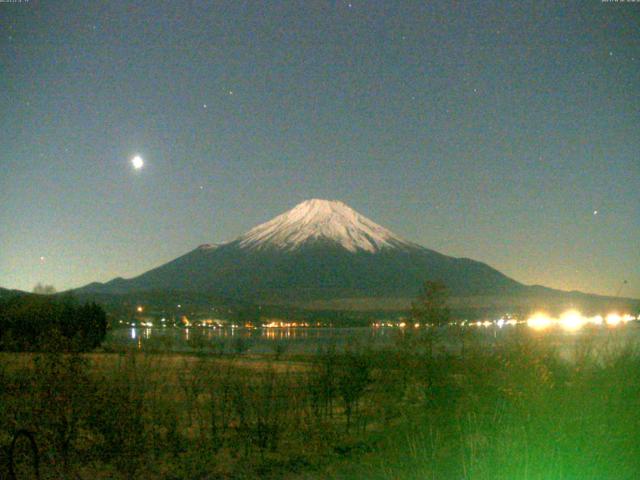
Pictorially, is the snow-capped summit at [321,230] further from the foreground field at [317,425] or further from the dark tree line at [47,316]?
the foreground field at [317,425]

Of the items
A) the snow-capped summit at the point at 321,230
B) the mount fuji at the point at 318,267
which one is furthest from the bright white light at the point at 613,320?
the snow-capped summit at the point at 321,230

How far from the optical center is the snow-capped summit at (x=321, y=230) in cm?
16888

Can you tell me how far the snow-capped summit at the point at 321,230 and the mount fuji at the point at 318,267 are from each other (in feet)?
0.74

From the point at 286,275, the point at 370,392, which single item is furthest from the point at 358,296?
the point at 370,392

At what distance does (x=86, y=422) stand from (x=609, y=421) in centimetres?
562

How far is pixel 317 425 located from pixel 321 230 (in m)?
169

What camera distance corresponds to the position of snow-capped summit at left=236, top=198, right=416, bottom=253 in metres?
169

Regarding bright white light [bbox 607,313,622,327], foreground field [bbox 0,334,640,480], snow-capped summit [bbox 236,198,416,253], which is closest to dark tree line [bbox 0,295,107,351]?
foreground field [bbox 0,334,640,480]

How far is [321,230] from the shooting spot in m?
180

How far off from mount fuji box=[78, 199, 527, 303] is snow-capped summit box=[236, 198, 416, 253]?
0.74 ft

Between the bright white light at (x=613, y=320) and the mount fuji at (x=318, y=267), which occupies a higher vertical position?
the mount fuji at (x=318, y=267)

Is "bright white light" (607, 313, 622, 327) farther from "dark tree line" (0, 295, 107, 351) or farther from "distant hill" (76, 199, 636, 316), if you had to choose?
"distant hill" (76, 199, 636, 316)

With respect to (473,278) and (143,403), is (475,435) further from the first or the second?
(473,278)

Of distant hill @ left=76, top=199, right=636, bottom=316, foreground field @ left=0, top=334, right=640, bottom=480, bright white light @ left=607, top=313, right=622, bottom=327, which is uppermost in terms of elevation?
distant hill @ left=76, top=199, right=636, bottom=316
